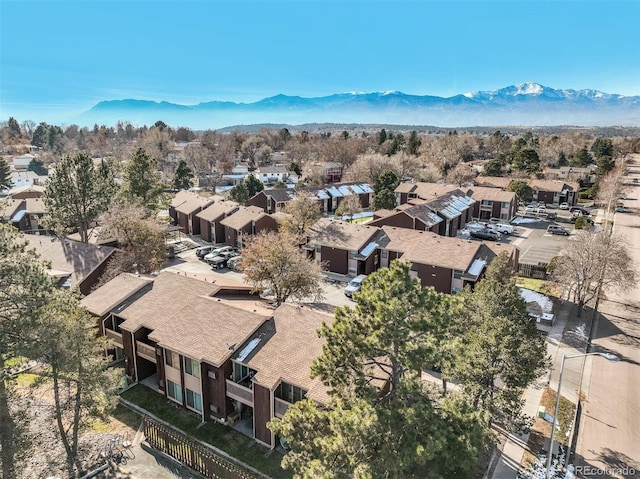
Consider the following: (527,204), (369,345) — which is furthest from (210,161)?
(369,345)

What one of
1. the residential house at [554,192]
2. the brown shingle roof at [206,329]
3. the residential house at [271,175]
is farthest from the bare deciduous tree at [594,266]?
the residential house at [271,175]

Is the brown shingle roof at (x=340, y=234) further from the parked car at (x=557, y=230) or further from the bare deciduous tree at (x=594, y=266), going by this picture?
the parked car at (x=557, y=230)

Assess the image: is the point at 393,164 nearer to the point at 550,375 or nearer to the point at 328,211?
the point at 328,211

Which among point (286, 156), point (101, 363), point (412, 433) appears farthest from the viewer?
point (286, 156)

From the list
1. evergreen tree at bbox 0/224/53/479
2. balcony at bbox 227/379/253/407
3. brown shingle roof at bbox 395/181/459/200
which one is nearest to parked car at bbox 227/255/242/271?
balcony at bbox 227/379/253/407

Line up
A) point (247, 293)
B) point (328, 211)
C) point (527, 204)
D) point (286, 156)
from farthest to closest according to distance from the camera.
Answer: point (286, 156) → point (527, 204) → point (328, 211) → point (247, 293)

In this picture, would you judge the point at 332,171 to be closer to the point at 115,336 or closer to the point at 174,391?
the point at 115,336

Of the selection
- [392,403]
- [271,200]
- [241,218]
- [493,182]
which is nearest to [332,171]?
[493,182]
